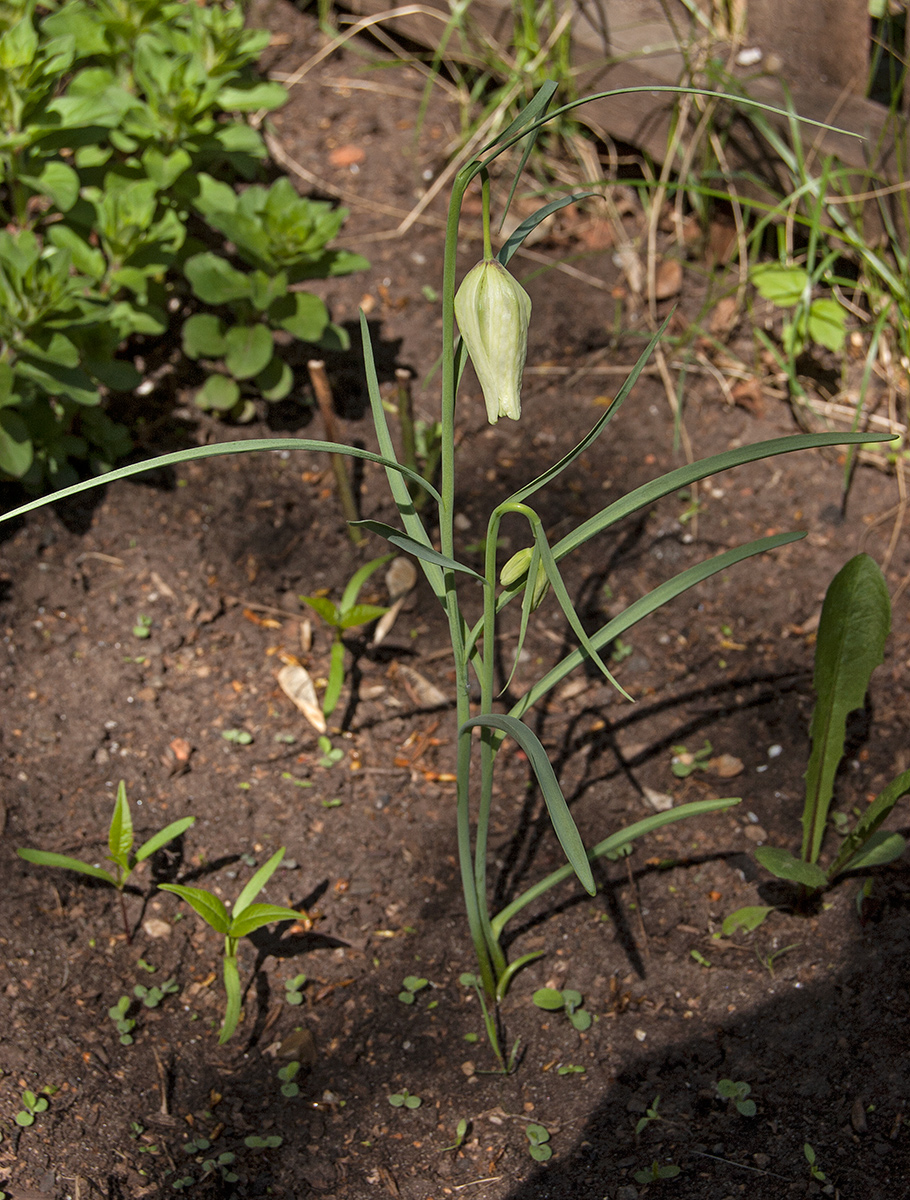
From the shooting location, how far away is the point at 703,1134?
1.25m

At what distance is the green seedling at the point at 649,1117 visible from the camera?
1.26m

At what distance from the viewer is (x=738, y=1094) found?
128 centimetres

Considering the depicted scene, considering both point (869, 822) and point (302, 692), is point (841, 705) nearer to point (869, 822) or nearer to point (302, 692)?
point (869, 822)

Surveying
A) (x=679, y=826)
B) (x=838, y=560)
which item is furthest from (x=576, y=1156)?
(x=838, y=560)

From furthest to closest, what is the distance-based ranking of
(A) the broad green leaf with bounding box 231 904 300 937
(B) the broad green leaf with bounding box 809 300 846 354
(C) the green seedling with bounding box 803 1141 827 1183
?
(B) the broad green leaf with bounding box 809 300 846 354 → (A) the broad green leaf with bounding box 231 904 300 937 → (C) the green seedling with bounding box 803 1141 827 1183

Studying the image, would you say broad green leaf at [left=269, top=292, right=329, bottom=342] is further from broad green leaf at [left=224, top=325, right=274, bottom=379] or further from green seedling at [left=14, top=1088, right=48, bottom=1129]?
green seedling at [left=14, top=1088, right=48, bottom=1129]

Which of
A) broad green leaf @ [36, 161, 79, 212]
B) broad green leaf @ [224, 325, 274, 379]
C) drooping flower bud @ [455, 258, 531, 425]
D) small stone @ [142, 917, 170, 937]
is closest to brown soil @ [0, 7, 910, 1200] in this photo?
small stone @ [142, 917, 170, 937]

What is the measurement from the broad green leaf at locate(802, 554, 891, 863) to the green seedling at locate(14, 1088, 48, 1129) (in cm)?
109

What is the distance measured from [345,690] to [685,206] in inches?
63.1

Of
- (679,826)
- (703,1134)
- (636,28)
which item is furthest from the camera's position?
(636,28)

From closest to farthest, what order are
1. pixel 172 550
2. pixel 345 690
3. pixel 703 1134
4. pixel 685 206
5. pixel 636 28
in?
pixel 703 1134 < pixel 345 690 < pixel 172 550 < pixel 636 28 < pixel 685 206

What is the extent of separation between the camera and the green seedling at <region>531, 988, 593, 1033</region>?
1.39 meters

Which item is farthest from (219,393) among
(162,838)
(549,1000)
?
(549,1000)

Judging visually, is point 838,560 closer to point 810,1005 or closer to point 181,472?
point 810,1005
